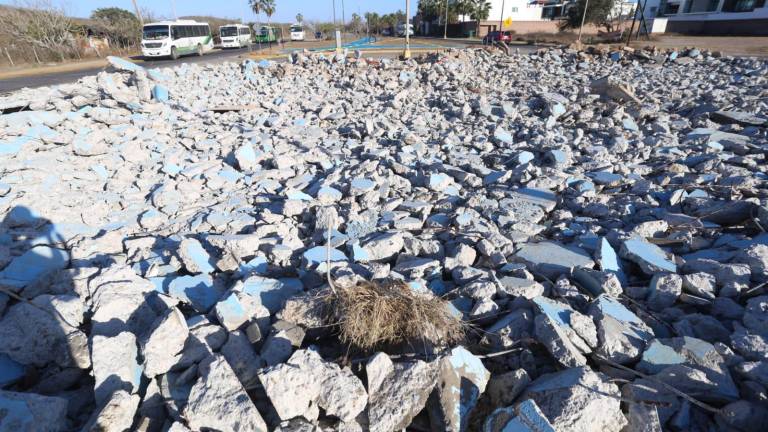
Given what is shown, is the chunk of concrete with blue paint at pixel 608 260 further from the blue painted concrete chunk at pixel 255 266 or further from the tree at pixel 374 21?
the tree at pixel 374 21

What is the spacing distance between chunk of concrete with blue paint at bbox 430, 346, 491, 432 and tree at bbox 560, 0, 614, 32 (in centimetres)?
3401

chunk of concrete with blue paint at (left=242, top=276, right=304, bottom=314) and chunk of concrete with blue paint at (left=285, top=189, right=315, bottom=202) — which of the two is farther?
chunk of concrete with blue paint at (left=285, top=189, right=315, bottom=202)

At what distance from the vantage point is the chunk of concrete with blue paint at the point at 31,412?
1.38 metres

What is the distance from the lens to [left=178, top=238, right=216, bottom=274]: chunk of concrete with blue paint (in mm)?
2490

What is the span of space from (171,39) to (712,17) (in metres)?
39.6

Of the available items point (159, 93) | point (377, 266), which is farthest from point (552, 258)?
point (159, 93)

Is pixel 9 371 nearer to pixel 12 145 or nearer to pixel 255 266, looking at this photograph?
pixel 255 266

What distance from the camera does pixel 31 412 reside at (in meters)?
1.42

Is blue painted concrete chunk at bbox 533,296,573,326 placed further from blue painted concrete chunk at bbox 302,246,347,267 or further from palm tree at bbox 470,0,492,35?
palm tree at bbox 470,0,492,35

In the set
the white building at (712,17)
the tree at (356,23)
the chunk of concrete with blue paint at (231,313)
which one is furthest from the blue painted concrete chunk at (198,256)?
the tree at (356,23)

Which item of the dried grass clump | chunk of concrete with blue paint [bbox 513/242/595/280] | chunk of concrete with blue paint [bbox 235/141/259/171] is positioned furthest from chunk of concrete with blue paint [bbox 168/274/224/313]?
chunk of concrete with blue paint [bbox 235/141/259/171]

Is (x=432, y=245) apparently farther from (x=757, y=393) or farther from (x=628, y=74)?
(x=628, y=74)

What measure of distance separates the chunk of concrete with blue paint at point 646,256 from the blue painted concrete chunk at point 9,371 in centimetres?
346

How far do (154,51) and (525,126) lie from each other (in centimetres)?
1909
